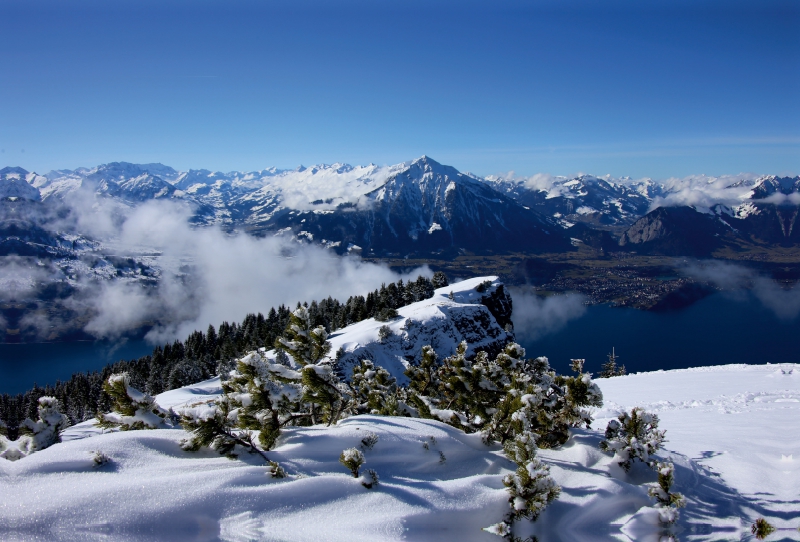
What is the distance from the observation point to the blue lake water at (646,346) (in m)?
138

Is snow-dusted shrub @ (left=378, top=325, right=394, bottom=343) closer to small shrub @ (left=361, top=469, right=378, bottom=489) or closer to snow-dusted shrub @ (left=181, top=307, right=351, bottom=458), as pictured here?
snow-dusted shrub @ (left=181, top=307, right=351, bottom=458)

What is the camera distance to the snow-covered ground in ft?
16.6

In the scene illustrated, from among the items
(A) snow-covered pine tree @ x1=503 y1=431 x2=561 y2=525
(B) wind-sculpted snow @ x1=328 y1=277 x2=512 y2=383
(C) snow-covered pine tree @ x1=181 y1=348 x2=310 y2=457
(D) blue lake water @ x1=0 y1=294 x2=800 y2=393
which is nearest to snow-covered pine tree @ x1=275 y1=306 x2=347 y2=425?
(C) snow-covered pine tree @ x1=181 y1=348 x2=310 y2=457

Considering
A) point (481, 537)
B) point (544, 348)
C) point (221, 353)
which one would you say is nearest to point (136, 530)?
point (481, 537)

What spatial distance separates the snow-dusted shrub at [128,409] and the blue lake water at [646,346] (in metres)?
134

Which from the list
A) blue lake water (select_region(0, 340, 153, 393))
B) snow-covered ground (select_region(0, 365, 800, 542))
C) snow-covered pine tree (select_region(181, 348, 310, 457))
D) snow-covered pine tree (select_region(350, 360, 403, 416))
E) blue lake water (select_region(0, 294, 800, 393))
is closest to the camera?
snow-covered ground (select_region(0, 365, 800, 542))

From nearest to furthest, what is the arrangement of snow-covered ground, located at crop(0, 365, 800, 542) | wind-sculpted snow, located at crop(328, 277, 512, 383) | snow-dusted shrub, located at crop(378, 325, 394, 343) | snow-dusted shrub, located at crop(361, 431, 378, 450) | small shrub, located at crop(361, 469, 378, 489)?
snow-covered ground, located at crop(0, 365, 800, 542)
small shrub, located at crop(361, 469, 378, 489)
snow-dusted shrub, located at crop(361, 431, 378, 450)
wind-sculpted snow, located at crop(328, 277, 512, 383)
snow-dusted shrub, located at crop(378, 325, 394, 343)

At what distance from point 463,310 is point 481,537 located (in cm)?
5985

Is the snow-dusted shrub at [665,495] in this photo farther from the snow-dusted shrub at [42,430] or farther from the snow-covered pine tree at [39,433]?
the snow-dusted shrub at [42,430]

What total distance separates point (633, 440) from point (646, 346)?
178 m

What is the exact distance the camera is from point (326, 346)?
1100 centimetres

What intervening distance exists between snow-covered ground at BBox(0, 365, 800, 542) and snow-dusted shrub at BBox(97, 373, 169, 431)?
0.84 meters

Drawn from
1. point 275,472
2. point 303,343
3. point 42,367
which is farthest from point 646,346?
point 42,367

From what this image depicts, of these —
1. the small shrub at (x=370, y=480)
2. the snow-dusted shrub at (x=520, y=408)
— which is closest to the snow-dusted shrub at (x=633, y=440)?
the snow-dusted shrub at (x=520, y=408)
